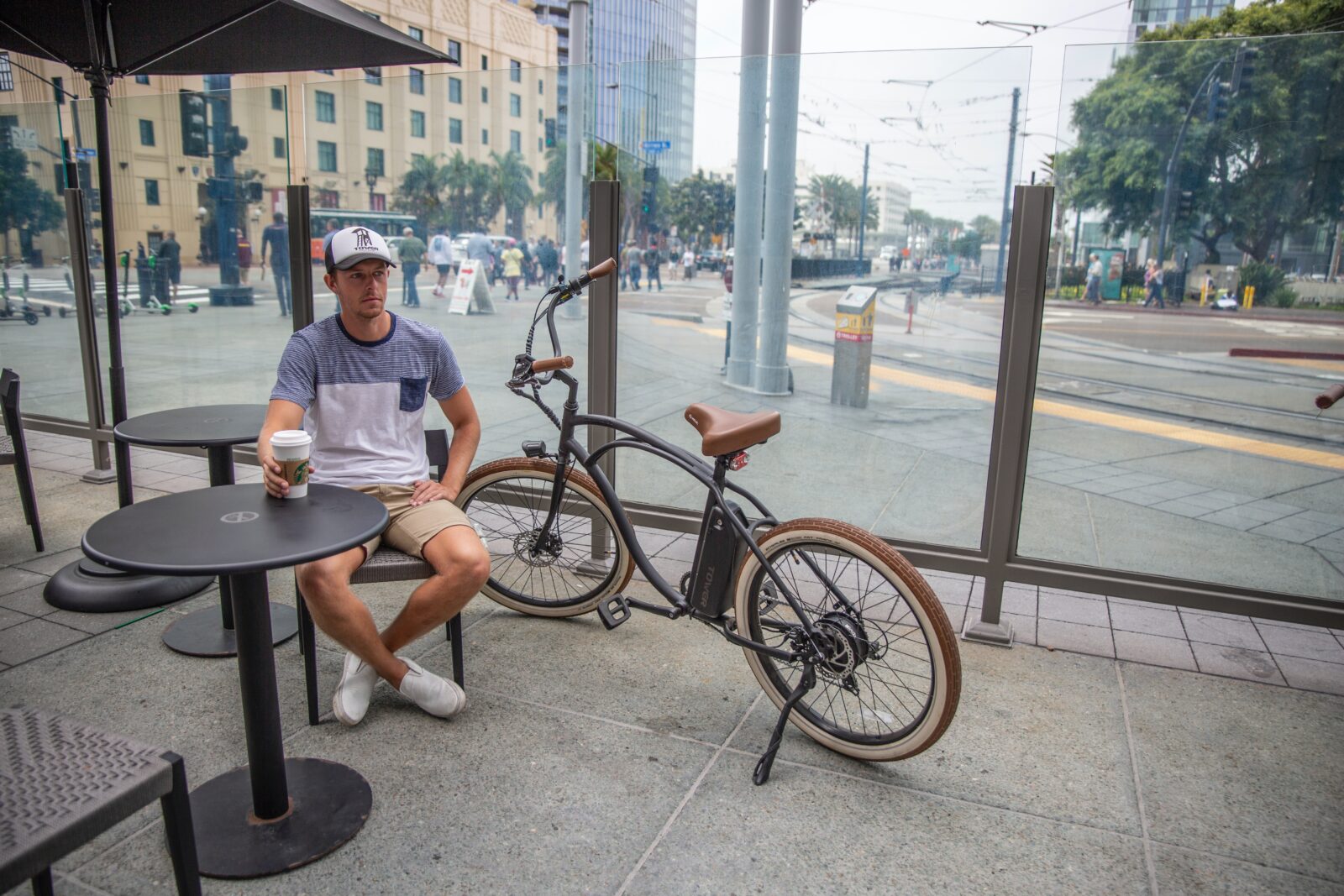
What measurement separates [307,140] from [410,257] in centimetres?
83

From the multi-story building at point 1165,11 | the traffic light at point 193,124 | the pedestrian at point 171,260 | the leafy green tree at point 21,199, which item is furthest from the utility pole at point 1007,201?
the multi-story building at point 1165,11

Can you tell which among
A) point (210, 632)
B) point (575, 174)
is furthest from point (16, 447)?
point (575, 174)

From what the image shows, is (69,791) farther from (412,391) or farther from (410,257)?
(410,257)

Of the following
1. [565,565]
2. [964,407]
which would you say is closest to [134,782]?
[565,565]

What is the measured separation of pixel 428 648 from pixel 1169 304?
305 cm

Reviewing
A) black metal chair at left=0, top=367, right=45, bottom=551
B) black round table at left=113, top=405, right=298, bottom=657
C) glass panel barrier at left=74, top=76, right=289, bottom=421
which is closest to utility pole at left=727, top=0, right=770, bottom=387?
black round table at left=113, top=405, right=298, bottom=657

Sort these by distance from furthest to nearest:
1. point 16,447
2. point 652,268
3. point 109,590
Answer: point 16,447 < point 652,268 < point 109,590

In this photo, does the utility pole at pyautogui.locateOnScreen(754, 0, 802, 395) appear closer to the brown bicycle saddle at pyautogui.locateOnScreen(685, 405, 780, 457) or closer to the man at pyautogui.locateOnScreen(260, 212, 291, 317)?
the brown bicycle saddle at pyautogui.locateOnScreen(685, 405, 780, 457)

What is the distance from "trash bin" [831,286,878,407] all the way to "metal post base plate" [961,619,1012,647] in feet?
3.37

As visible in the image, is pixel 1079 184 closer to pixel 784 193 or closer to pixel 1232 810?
pixel 784 193

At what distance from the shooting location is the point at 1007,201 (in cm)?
349

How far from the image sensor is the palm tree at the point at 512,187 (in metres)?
4.41

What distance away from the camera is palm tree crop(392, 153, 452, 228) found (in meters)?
4.55

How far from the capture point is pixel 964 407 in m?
3.80
